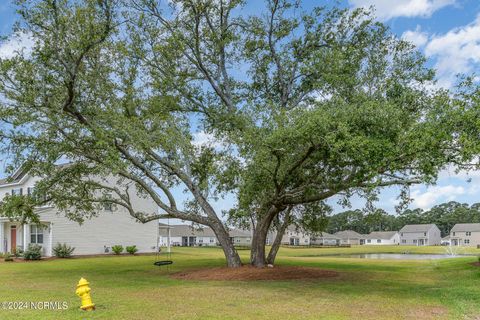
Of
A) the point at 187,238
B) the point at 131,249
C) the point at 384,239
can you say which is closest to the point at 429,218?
the point at 384,239

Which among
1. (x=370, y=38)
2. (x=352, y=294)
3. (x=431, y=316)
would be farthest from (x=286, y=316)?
(x=370, y=38)

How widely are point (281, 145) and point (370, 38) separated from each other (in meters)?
9.55

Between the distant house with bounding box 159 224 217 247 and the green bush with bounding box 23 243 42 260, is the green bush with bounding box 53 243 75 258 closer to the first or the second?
the green bush with bounding box 23 243 42 260

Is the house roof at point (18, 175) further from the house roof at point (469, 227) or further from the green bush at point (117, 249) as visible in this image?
the house roof at point (469, 227)

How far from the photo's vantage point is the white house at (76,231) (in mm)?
32625

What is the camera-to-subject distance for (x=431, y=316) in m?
10.1

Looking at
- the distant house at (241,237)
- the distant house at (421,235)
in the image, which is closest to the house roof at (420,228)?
the distant house at (421,235)

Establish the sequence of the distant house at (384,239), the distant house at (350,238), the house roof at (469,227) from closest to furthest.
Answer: the house roof at (469,227) → the distant house at (350,238) → the distant house at (384,239)

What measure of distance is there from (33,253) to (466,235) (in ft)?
292

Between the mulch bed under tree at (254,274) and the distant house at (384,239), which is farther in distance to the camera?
the distant house at (384,239)

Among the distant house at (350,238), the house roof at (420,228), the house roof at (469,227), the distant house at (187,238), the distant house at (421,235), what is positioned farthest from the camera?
the distant house at (350,238)

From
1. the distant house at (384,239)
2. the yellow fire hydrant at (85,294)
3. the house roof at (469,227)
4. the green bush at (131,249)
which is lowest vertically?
the distant house at (384,239)

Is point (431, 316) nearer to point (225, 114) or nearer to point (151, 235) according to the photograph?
point (225, 114)

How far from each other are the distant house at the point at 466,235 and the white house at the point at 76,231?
75.9m
